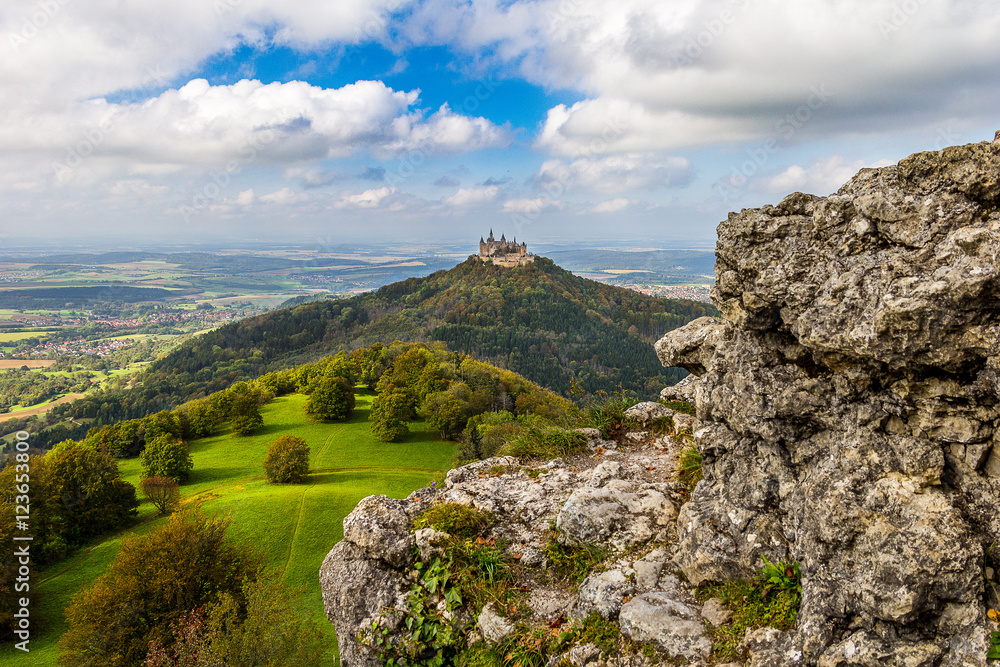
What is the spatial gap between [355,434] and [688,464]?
171 ft

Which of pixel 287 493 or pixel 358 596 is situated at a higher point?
pixel 358 596

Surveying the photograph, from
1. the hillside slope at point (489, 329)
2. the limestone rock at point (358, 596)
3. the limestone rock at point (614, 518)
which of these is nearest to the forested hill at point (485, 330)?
the hillside slope at point (489, 329)

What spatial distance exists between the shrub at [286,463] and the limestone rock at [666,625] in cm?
4050

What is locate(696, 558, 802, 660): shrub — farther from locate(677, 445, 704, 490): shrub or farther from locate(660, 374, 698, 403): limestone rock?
locate(660, 374, 698, 403): limestone rock

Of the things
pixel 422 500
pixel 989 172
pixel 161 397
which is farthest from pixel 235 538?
pixel 161 397

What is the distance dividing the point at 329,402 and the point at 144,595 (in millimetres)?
45456

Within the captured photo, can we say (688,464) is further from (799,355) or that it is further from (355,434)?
(355,434)

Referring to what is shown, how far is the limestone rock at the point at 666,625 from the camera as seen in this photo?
217 inches

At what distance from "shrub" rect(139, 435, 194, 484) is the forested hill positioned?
64748 millimetres

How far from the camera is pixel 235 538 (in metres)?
27.8

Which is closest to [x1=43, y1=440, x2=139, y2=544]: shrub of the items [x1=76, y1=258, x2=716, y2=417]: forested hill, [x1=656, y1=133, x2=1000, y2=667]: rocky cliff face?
[x1=656, y1=133, x2=1000, y2=667]: rocky cliff face

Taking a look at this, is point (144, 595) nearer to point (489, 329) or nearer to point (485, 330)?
point (485, 330)

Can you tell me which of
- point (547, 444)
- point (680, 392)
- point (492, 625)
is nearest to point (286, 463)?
point (547, 444)

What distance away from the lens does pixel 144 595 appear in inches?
610
